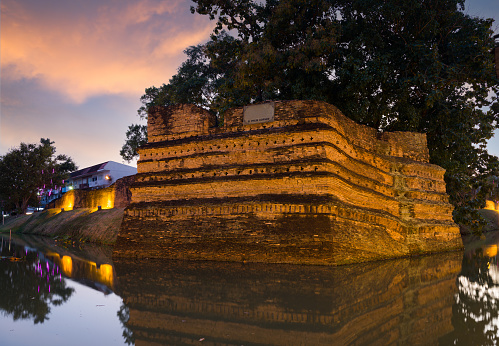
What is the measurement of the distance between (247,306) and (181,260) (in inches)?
225

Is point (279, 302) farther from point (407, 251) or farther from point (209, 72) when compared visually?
point (209, 72)

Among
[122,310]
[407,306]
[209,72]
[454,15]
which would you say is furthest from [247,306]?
[209,72]

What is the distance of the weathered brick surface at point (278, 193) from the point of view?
31.7 feet

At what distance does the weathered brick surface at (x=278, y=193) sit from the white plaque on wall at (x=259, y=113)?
0.48 ft

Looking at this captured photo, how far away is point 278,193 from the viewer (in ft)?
33.5

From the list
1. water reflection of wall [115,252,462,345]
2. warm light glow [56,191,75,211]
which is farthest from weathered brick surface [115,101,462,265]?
warm light glow [56,191,75,211]

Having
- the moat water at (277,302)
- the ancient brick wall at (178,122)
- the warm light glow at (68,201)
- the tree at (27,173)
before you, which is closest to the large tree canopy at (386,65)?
the ancient brick wall at (178,122)

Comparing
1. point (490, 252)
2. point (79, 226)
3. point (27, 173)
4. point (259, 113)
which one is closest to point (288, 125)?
point (259, 113)

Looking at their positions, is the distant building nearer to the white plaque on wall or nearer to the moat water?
the white plaque on wall

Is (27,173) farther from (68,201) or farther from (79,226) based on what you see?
(79,226)

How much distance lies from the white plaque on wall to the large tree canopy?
4331 millimetres

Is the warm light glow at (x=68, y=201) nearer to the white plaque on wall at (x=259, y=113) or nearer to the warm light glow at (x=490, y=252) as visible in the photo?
the white plaque on wall at (x=259, y=113)

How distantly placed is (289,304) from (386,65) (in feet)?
41.7

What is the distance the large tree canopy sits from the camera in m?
14.8
